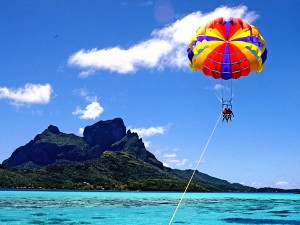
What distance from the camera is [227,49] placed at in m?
26.7

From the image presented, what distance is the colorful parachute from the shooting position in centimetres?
2567

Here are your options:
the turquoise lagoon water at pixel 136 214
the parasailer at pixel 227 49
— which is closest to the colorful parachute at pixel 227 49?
the parasailer at pixel 227 49

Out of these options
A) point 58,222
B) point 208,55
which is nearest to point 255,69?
point 208,55

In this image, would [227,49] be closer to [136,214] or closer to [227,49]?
[227,49]

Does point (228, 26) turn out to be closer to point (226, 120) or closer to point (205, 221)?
point (226, 120)

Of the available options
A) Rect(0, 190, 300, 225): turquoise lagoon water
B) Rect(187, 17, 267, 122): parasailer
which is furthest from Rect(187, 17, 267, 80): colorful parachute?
Rect(0, 190, 300, 225): turquoise lagoon water

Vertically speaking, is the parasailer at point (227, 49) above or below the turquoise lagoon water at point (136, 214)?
above

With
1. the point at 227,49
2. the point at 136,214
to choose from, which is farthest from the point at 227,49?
the point at 136,214

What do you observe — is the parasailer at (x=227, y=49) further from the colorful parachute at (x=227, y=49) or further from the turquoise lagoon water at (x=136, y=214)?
the turquoise lagoon water at (x=136, y=214)

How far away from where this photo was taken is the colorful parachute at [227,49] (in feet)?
84.2

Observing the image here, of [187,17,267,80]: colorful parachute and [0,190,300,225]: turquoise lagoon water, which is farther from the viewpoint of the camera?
[0,190,300,225]: turquoise lagoon water

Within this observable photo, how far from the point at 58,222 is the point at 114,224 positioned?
251 inches

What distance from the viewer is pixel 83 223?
44.5m

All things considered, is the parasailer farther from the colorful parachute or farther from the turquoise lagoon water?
the turquoise lagoon water
